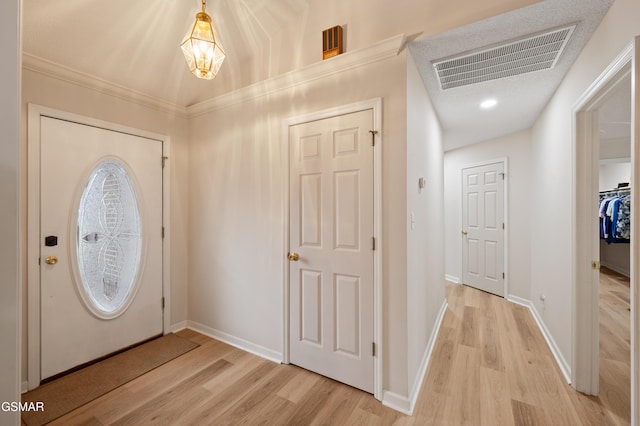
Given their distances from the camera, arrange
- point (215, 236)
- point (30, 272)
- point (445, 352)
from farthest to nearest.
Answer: point (215, 236), point (445, 352), point (30, 272)

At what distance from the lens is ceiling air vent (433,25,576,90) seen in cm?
187

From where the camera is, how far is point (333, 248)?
2223 mm

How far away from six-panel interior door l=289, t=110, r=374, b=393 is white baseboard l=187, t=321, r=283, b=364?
0.22 metres

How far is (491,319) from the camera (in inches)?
134

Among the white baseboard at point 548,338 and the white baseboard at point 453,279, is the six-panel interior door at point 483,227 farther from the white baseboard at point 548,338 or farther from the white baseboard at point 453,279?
the white baseboard at point 548,338

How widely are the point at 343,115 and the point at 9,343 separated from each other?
208cm

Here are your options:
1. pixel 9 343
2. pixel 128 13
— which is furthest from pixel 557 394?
pixel 128 13

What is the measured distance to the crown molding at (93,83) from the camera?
2.18 metres

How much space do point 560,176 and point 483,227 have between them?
2147 millimetres

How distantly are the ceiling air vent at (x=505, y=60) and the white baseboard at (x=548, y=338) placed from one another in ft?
7.99

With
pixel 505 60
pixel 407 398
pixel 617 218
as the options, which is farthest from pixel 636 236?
pixel 617 218

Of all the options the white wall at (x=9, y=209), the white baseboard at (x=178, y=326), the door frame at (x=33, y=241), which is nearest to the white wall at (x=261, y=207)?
the white baseboard at (x=178, y=326)

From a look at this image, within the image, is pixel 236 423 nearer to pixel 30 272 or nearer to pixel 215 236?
pixel 215 236

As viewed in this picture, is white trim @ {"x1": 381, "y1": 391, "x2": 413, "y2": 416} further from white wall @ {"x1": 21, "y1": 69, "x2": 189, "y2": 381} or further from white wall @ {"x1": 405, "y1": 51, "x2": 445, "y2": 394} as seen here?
white wall @ {"x1": 21, "y1": 69, "x2": 189, "y2": 381}
